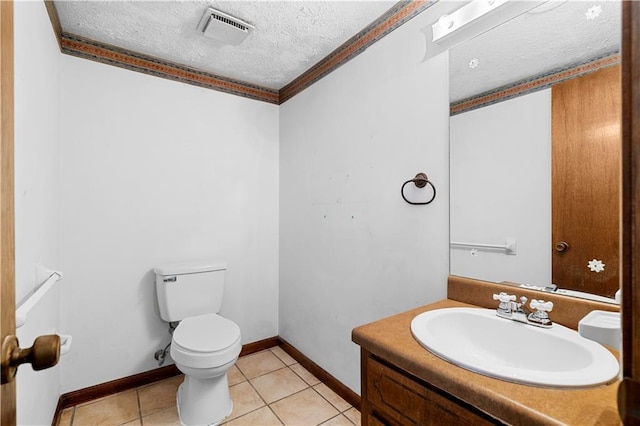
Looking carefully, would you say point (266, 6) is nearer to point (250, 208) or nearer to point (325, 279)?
point (250, 208)

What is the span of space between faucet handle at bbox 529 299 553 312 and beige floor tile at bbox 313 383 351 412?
51.8 inches

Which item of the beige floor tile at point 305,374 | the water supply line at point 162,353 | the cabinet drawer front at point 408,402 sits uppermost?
the cabinet drawer front at point 408,402

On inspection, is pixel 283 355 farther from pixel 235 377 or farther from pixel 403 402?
pixel 403 402

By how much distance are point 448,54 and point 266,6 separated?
96 centimetres

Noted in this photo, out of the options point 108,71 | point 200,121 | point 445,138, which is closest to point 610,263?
point 445,138

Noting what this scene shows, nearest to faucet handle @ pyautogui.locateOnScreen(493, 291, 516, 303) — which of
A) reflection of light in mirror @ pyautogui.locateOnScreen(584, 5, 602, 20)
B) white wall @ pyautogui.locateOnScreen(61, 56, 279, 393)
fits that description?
reflection of light in mirror @ pyautogui.locateOnScreen(584, 5, 602, 20)

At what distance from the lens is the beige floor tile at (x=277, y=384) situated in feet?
6.60

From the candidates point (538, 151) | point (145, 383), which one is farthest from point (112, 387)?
point (538, 151)

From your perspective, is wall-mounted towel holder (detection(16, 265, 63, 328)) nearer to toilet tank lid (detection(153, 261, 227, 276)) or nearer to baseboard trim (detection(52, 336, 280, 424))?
toilet tank lid (detection(153, 261, 227, 276))

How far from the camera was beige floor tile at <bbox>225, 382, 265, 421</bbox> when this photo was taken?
1.84 metres

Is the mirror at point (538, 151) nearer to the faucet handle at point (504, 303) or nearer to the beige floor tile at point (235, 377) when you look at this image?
the faucet handle at point (504, 303)

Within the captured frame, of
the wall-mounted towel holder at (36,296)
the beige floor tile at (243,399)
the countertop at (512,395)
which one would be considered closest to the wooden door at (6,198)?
the wall-mounted towel holder at (36,296)

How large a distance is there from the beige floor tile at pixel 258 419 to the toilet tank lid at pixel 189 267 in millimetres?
945

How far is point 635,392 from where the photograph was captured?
0.34m
